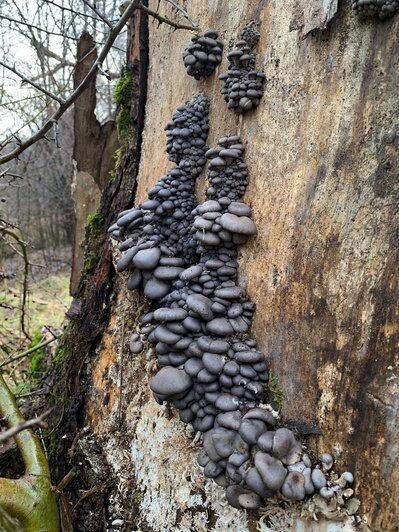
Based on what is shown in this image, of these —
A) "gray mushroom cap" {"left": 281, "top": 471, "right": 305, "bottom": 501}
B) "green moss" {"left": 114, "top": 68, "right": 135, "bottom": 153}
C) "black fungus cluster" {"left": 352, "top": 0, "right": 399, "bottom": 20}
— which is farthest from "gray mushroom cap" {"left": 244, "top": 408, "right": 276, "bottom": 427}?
"green moss" {"left": 114, "top": 68, "right": 135, "bottom": 153}

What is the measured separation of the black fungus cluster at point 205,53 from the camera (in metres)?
2.48

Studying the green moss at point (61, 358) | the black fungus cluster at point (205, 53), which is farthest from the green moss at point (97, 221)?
the black fungus cluster at point (205, 53)

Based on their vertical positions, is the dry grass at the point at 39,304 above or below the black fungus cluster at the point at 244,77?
below

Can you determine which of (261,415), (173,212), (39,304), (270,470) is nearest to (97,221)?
(173,212)

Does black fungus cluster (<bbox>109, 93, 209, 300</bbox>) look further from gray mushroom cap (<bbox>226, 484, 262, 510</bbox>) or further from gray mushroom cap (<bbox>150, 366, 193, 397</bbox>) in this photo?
gray mushroom cap (<bbox>226, 484, 262, 510</bbox>)

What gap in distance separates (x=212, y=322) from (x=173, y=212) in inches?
29.8

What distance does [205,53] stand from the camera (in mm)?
2504

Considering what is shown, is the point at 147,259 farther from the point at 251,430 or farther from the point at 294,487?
the point at 294,487

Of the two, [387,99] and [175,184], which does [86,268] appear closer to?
[175,184]

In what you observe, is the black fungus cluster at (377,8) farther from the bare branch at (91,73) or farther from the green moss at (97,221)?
the green moss at (97,221)

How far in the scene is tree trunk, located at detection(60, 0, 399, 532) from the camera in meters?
1.78

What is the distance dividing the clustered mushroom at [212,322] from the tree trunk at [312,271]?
0.29ft

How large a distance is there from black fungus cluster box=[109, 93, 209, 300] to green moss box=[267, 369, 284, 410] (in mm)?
700

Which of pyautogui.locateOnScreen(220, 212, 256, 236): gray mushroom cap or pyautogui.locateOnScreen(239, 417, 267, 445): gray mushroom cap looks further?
pyautogui.locateOnScreen(220, 212, 256, 236): gray mushroom cap
